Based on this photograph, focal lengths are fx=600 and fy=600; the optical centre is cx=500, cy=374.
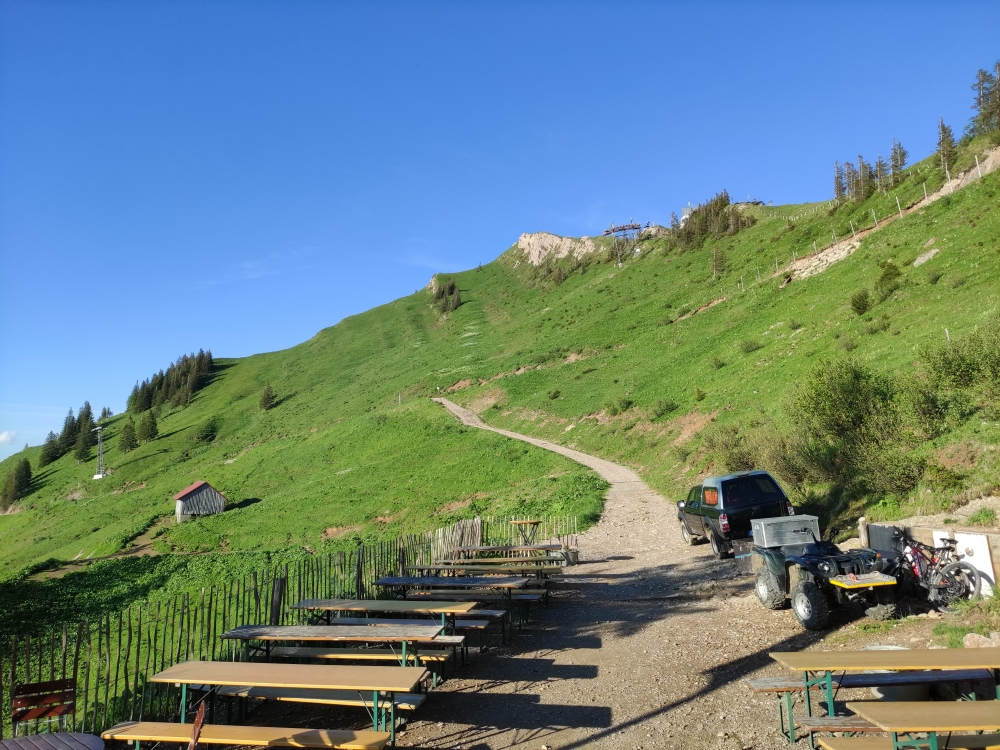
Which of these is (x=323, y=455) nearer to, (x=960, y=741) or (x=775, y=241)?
(x=960, y=741)

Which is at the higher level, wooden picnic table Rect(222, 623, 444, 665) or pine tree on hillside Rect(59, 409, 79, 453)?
pine tree on hillside Rect(59, 409, 79, 453)

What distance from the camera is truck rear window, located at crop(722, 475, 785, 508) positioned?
13367 millimetres

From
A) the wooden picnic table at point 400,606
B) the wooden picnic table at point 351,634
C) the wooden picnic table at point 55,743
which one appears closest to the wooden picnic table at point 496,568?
the wooden picnic table at point 400,606

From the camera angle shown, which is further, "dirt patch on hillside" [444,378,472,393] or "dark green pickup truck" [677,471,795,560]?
"dirt patch on hillside" [444,378,472,393]

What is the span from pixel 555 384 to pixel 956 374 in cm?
4004

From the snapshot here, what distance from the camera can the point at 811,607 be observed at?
8.27 meters

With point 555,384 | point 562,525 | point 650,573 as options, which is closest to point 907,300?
point 562,525

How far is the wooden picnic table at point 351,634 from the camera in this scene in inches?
278

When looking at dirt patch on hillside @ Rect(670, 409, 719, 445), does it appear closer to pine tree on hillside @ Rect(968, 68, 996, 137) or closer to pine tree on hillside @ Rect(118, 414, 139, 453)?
pine tree on hillside @ Rect(968, 68, 996, 137)

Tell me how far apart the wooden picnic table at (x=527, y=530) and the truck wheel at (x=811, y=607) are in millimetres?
10001

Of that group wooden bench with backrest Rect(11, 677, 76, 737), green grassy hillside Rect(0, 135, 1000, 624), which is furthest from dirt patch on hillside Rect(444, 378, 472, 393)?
wooden bench with backrest Rect(11, 677, 76, 737)

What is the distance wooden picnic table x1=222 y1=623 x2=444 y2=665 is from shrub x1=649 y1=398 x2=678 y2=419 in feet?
94.3

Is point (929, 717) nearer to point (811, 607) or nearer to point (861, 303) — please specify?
point (811, 607)

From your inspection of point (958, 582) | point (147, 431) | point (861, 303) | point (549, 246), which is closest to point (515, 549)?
point (958, 582)
